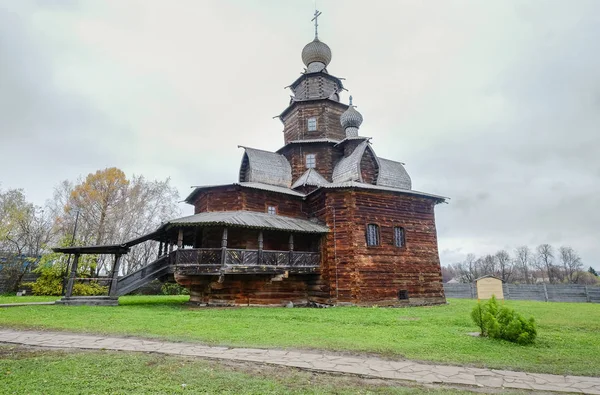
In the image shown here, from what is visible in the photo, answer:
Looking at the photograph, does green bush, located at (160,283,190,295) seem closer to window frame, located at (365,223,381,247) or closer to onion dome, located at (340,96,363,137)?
window frame, located at (365,223,381,247)

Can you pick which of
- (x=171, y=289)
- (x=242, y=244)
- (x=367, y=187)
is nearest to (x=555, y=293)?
(x=367, y=187)

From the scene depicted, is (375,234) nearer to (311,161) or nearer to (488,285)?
(488,285)

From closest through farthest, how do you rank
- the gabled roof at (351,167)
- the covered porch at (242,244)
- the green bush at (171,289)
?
the covered porch at (242,244) < the gabled roof at (351,167) < the green bush at (171,289)

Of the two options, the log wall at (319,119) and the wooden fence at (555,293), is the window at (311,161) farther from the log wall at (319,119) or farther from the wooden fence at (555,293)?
→ the wooden fence at (555,293)

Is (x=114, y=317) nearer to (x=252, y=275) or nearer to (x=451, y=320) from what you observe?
(x=252, y=275)

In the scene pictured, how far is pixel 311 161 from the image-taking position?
909 inches

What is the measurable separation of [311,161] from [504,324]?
646 inches

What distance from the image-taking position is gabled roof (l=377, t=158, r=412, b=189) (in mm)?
21250

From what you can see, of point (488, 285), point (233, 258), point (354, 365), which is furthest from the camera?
point (488, 285)

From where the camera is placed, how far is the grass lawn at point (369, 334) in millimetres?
6676

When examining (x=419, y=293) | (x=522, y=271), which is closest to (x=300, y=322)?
(x=419, y=293)

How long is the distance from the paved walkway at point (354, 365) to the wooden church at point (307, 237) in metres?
7.46

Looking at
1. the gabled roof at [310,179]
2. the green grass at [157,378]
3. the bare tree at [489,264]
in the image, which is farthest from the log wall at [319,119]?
the bare tree at [489,264]

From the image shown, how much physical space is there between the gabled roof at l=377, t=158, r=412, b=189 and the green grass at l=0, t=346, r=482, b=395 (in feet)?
55.5
